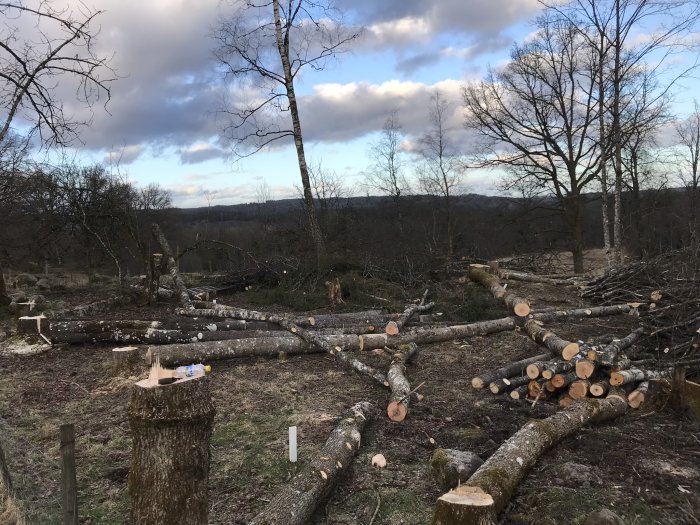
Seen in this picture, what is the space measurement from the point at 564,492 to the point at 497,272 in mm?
11812

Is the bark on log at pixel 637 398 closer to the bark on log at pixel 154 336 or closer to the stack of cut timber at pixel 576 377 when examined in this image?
the stack of cut timber at pixel 576 377

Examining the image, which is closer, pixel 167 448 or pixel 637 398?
pixel 167 448

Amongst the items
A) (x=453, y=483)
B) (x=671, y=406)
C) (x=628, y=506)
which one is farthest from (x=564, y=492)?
(x=671, y=406)

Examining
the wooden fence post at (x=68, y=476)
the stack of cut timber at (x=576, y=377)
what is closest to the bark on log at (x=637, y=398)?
the stack of cut timber at (x=576, y=377)

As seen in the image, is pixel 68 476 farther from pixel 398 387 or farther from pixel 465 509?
pixel 398 387

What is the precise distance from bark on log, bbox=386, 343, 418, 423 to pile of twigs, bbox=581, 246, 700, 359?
3302 mm

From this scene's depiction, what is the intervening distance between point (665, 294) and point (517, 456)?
7.08m

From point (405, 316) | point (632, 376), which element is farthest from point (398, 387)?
point (405, 316)

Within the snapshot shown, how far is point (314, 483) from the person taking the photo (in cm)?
347

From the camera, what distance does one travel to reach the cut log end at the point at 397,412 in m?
5.13

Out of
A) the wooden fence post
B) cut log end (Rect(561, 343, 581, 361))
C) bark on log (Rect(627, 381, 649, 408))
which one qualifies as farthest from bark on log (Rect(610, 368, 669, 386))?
the wooden fence post

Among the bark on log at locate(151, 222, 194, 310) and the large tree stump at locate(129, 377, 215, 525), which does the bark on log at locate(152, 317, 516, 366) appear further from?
the large tree stump at locate(129, 377, 215, 525)

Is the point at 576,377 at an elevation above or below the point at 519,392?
above

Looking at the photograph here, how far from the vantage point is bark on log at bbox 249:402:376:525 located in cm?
313
